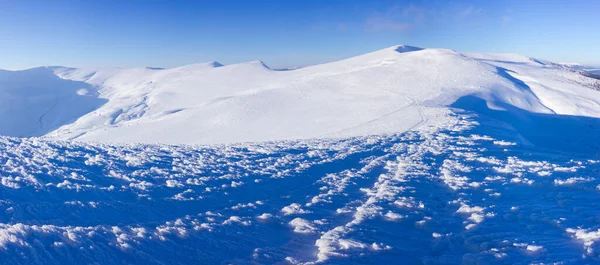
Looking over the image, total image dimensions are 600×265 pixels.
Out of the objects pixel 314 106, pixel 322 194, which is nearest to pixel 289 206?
pixel 322 194

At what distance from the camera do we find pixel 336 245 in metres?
7.60

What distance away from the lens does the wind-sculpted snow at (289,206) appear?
7.05m

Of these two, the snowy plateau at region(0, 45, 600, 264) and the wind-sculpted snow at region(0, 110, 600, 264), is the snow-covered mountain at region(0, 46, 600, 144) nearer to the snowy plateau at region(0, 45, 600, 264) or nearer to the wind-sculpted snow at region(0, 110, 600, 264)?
the snowy plateau at region(0, 45, 600, 264)

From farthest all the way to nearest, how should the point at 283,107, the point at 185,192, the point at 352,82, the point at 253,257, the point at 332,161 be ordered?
the point at 352,82, the point at 283,107, the point at 332,161, the point at 185,192, the point at 253,257

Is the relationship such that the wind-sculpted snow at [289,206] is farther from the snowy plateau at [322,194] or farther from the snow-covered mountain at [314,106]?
the snow-covered mountain at [314,106]

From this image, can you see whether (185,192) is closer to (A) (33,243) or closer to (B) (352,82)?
(A) (33,243)

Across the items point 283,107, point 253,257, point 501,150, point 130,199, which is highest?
point 283,107

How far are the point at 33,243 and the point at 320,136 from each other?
13.0m

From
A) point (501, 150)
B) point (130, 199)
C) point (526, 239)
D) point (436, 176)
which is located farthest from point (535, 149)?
point (130, 199)

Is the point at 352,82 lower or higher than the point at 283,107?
higher

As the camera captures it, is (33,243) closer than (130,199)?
Yes

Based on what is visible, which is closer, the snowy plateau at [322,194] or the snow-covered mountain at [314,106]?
the snowy plateau at [322,194]

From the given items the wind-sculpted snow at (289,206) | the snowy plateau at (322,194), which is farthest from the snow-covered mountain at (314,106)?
Answer: the wind-sculpted snow at (289,206)

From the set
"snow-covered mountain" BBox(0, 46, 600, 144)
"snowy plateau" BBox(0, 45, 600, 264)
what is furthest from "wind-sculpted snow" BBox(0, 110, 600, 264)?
"snow-covered mountain" BBox(0, 46, 600, 144)
